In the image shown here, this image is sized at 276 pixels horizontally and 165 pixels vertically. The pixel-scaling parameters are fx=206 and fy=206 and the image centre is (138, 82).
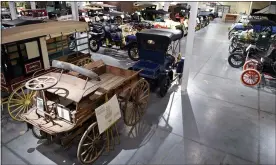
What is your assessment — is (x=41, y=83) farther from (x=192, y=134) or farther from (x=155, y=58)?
(x=155, y=58)

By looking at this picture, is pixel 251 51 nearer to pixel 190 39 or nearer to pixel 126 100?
pixel 190 39

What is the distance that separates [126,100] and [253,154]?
2.61 metres

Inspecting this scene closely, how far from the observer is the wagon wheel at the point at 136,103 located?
421 cm

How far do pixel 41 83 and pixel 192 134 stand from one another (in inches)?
123

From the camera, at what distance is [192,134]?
14.4ft

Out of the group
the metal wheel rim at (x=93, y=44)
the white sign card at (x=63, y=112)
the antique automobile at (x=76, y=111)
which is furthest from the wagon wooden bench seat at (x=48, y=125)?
the metal wheel rim at (x=93, y=44)

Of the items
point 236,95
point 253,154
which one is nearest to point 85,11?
point 236,95

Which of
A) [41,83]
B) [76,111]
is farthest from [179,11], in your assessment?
[76,111]

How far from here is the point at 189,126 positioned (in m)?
4.66

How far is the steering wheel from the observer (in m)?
3.17

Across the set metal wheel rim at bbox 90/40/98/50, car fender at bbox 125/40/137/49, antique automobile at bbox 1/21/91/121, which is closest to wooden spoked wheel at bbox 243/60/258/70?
car fender at bbox 125/40/137/49

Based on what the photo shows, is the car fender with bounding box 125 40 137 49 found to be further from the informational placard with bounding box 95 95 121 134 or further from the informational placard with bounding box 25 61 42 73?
the informational placard with bounding box 95 95 121 134

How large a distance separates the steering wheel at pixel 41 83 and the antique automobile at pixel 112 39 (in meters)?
5.72

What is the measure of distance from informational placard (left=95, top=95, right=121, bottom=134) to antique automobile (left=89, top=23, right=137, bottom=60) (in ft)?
18.0
